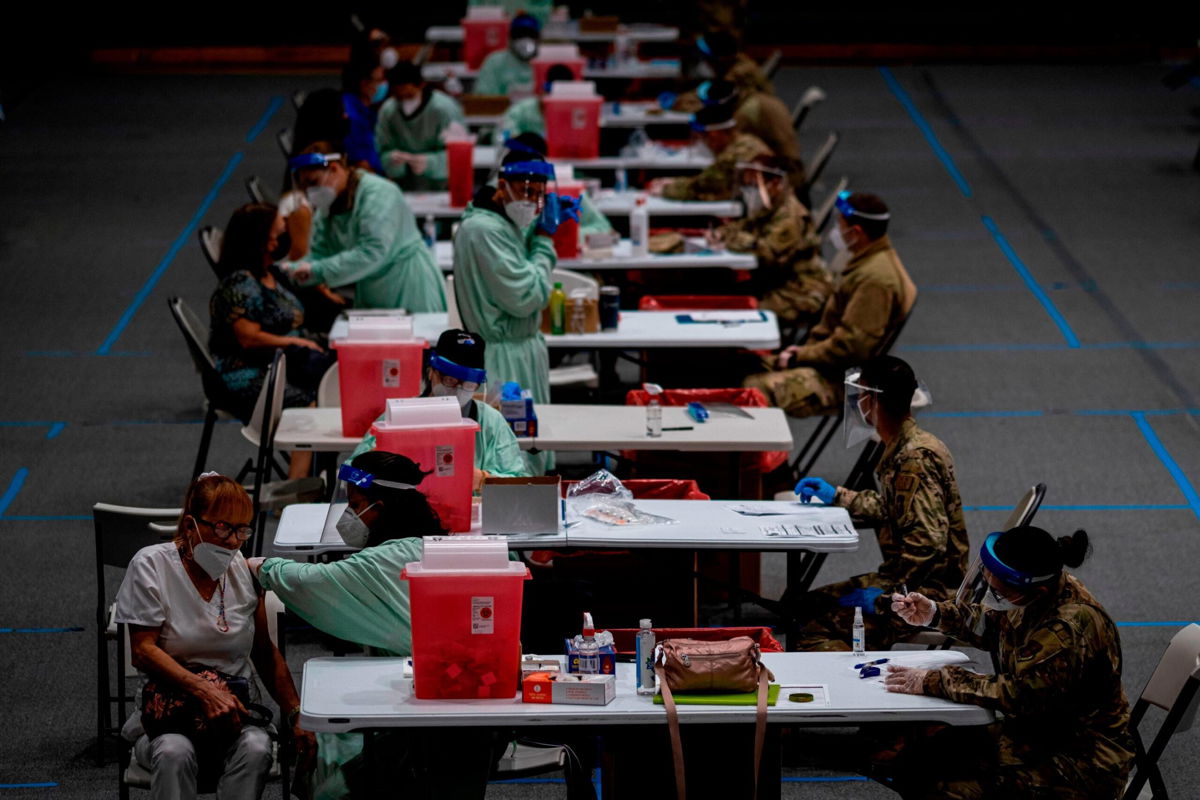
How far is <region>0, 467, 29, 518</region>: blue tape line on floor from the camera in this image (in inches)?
304

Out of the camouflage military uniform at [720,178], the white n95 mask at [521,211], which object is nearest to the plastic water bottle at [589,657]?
the white n95 mask at [521,211]

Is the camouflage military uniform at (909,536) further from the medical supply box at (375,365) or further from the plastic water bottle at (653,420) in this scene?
the medical supply box at (375,365)

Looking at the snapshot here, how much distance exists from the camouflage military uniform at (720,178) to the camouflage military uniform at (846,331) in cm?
200

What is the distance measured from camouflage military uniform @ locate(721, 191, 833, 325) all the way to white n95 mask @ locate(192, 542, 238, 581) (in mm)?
4836

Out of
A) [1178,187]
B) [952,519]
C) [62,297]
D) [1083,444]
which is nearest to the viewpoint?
[952,519]

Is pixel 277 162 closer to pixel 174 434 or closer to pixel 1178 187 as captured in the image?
pixel 174 434

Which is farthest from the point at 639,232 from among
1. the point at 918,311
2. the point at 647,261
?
the point at 918,311

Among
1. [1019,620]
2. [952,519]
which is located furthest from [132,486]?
[1019,620]

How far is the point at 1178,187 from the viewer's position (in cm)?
1328

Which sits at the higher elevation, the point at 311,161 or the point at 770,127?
the point at 311,161

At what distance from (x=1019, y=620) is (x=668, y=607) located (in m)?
1.69

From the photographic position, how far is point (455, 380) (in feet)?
18.9

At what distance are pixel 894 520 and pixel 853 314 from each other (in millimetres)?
2275

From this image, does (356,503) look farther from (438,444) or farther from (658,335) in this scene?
(658,335)
